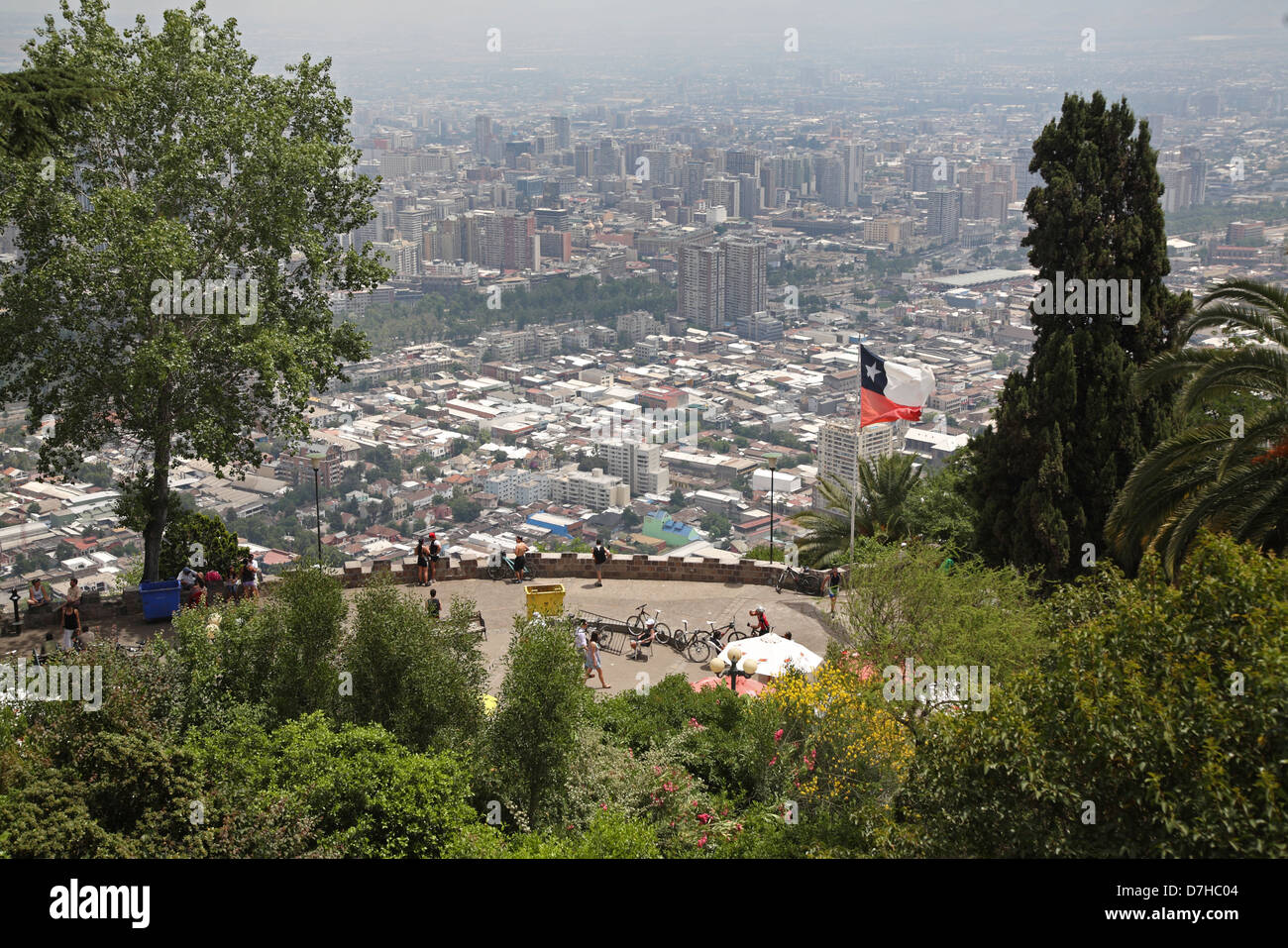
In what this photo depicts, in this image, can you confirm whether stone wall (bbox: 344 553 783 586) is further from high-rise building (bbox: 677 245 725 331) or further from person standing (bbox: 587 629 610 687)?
high-rise building (bbox: 677 245 725 331)

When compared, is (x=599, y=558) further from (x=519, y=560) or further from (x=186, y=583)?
(x=186, y=583)

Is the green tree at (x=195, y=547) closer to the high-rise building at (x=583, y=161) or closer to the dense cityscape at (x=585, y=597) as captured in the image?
the dense cityscape at (x=585, y=597)

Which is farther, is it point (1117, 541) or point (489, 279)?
point (489, 279)

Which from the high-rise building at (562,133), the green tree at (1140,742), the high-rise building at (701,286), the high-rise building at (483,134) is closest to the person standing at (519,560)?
the green tree at (1140,742)

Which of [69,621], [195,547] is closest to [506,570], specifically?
[195,547]

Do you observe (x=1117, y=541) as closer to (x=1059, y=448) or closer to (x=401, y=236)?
(x=1059, y=448)
